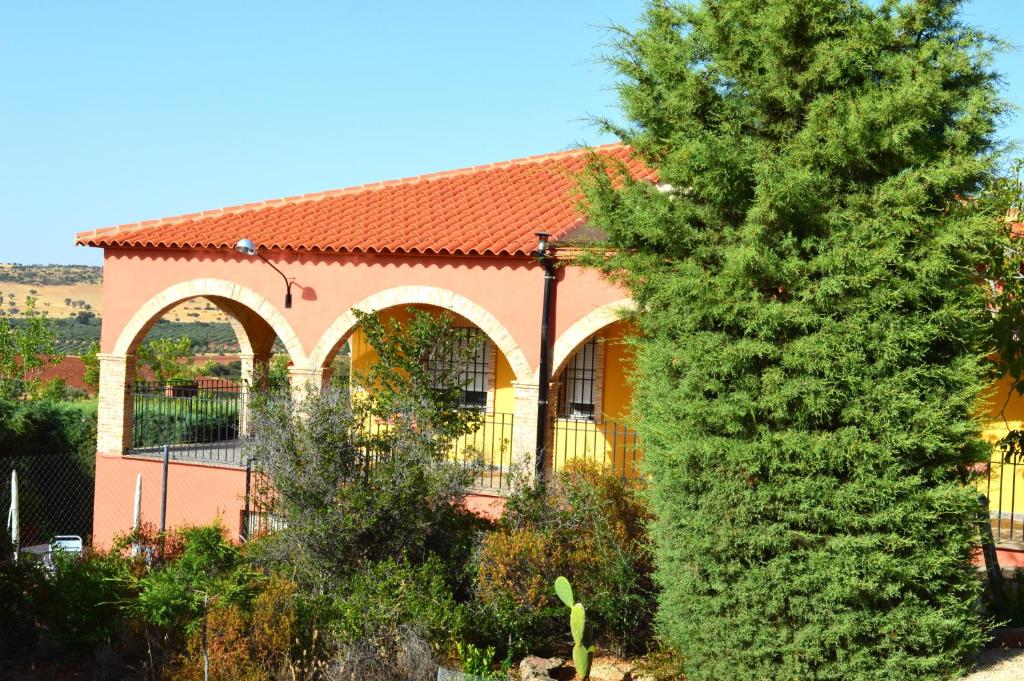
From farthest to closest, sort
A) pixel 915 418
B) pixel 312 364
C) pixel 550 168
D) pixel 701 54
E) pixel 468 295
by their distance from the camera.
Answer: pixel 550 168 < pixel 312 364 < pixel 468 295 < pixel 701 54 < pixel 915 418

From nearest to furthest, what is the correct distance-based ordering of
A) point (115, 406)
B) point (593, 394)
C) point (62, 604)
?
1. point (62, 604)
2. point (115, 406)
3. point (593, 394)

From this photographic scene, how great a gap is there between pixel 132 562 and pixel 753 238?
633cm

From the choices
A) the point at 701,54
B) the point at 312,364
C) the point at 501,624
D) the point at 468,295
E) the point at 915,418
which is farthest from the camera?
the point at 312,364

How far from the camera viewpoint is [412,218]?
1540 cm

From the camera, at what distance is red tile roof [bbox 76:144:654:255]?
556 inches

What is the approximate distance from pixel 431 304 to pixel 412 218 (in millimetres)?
1723

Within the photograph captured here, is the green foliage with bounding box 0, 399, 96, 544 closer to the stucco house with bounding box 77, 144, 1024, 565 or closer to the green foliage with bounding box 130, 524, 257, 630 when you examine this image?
the stucco house with bounding box 77, 144, 1024, 565

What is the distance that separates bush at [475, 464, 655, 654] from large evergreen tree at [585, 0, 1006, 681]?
3.57ft

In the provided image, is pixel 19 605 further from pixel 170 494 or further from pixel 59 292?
pixel 59 292

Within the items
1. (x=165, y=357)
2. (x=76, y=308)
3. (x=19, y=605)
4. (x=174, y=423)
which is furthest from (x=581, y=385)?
(x=76, y=308)

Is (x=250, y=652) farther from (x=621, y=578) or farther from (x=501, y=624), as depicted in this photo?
(x=621, y=578)

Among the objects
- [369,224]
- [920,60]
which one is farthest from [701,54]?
[369,224]

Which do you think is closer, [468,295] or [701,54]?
[701,54]

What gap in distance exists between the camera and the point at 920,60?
7.58 metres
